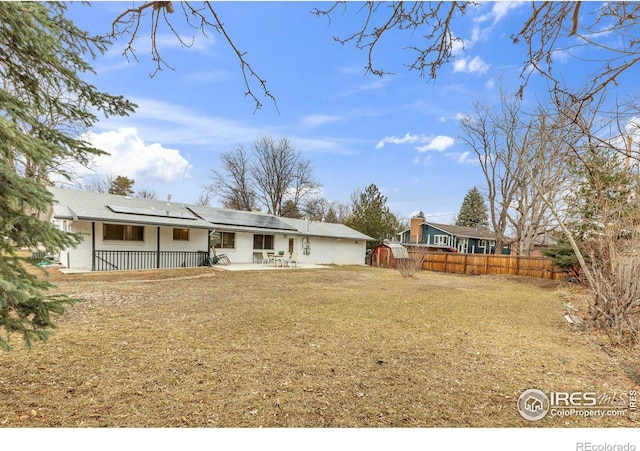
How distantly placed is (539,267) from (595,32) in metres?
16.7

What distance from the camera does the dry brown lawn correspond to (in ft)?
9.28

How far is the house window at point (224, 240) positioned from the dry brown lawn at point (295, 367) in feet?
32.1

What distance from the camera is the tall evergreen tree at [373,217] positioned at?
2738cm

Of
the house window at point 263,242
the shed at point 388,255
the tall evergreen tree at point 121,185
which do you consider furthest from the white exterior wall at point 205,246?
the tall evergreen tree at point 121,185

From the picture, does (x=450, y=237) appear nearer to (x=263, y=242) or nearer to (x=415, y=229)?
(x=415, y=229)

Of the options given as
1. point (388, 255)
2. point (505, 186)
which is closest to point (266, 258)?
point (388, 255)

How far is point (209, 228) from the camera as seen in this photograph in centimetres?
1572

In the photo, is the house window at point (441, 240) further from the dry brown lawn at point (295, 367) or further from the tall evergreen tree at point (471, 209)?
the dry brown lawn at point (295, 367)

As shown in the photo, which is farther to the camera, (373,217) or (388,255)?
(373,217)

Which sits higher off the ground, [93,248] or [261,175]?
[261,175]

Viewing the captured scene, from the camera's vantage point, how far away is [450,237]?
3409 cm

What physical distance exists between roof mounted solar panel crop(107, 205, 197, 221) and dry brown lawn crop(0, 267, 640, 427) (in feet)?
26.0

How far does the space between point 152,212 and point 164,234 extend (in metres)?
1.26
